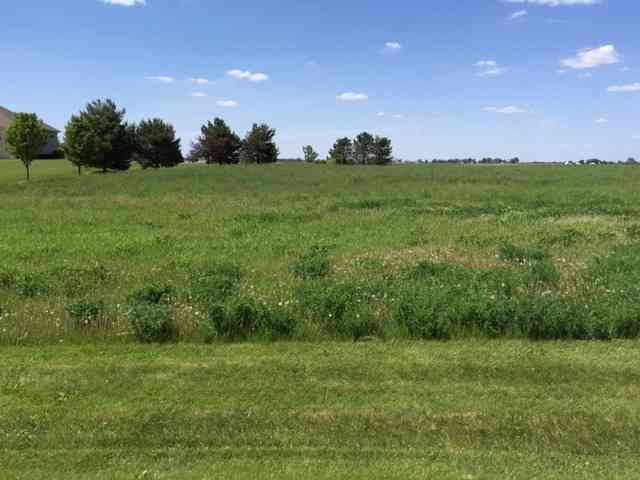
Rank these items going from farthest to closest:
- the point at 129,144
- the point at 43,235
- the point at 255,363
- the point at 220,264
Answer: the point at 129,144 < the point at 43,235 < the point at 220,264 < the point at 255,363

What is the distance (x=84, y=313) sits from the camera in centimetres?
691

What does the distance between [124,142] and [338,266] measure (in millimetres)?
55447

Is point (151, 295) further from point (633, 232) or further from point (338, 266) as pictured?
point (633, 232)

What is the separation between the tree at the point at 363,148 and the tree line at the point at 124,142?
3070 centimetres

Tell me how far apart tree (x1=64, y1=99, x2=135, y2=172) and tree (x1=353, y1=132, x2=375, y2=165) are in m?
61.9

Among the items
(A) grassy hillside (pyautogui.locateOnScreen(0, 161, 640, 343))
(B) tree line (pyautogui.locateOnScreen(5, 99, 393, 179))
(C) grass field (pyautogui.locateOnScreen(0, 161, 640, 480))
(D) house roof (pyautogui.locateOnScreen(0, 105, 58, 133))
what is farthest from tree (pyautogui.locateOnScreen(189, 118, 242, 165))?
(C) grass field (pyautogui.locateOnScreen(0, 161, 640, 480))

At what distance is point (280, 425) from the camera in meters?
4.42

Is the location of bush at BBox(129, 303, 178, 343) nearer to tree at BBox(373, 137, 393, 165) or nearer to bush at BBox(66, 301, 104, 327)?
bush at BBox(66, 301, 104, 327)

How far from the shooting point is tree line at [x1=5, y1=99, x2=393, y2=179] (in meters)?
50.5

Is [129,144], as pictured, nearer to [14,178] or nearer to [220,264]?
[14,178]

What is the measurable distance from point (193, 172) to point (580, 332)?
152ft

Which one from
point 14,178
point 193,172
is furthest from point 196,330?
point 14,178

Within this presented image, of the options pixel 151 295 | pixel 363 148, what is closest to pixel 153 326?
pixel 151 295

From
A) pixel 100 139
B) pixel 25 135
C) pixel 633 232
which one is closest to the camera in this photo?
pixel 633 232
